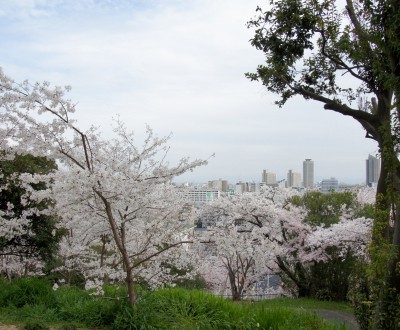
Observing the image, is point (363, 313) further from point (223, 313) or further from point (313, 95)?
point (313, 95)

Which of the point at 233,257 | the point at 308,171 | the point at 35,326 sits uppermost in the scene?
the point at 308,171

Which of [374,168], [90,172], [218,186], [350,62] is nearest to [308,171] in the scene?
[218,186]

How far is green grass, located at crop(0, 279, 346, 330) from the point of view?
5.20 metres

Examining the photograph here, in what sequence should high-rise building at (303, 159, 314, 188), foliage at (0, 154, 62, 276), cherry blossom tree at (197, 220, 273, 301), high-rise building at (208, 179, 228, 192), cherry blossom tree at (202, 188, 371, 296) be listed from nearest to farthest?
cherry blossom tree at (197, 220, 273, 301) → foliage at (0, 154, 62, 276) → cherry blossom tree at (202, 188, 371, 296) → high-rise building at (208, 179, 228, 192) → high-rise building at (303, 159, 314, 188)

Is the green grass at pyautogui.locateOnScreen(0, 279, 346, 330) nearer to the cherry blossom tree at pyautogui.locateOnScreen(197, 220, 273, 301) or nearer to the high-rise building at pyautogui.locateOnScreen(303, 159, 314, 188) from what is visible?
the cherry blossom tree at pyautogui.locateOnScreen(197, 220, 273, 301)

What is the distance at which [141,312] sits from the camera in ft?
17.7

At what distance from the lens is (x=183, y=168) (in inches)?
218

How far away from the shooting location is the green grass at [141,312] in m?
5.20

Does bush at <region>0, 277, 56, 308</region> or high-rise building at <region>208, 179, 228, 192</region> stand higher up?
high-rise building at <region>208, 179, 228, 192</region>

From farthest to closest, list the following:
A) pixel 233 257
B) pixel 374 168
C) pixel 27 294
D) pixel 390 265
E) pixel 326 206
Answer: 1. pixel 326 206
2. pixel 233 257
3. pixel 374 168
4. pixel 27 294
5. pixel 390 265

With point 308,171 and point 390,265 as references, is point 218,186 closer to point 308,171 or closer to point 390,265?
point 308,171

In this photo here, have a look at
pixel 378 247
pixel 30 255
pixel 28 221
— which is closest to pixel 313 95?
pixel 378 247

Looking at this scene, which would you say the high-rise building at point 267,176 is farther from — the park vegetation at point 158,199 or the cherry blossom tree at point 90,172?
the cherry blossom tree at point 90,172

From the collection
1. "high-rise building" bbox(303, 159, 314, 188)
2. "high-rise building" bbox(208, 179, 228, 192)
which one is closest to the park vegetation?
"high-rise building" bbox(208, 179, 228, 192)
